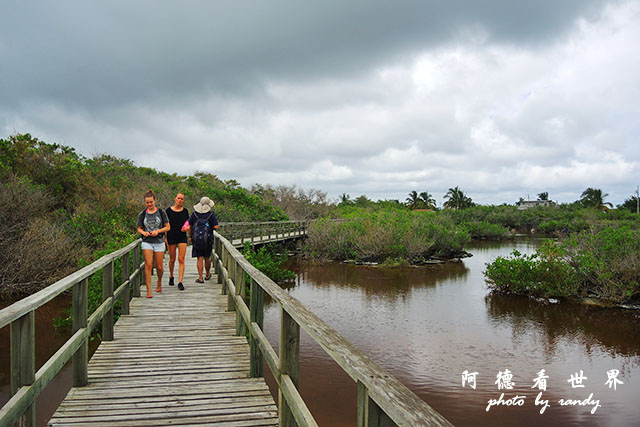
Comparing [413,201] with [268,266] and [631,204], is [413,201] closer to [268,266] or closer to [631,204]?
[631,204]

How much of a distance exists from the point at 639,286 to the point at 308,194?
3126 cm

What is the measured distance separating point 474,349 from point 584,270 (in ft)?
21.0

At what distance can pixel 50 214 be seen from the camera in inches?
642

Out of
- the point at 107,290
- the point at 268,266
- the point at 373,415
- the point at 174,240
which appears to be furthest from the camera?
the point at 268,266

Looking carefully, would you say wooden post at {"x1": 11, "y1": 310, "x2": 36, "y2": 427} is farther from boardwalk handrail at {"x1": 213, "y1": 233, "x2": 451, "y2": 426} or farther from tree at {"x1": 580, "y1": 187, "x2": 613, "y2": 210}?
tree at {"x1": 580, "y1": 187, "x2": 613, "y2": 210}

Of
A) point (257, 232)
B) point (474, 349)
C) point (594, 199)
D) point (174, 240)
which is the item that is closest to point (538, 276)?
point (474, 349)

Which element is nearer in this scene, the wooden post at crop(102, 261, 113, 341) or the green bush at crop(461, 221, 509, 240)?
the wooden post at crop(102, 261, 113, 341)

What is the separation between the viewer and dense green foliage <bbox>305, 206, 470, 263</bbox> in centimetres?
2297

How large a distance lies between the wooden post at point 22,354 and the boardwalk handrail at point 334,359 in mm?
1430

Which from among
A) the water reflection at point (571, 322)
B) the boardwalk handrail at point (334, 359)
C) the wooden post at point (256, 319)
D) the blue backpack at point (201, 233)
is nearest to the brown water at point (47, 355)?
the blue backpack at point (201, 233)

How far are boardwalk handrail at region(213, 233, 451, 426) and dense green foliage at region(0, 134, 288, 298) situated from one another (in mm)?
8709

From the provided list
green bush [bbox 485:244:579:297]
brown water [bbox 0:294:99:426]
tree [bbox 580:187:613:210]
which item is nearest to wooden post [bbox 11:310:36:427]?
brown water [bbox 0:294:99:426]

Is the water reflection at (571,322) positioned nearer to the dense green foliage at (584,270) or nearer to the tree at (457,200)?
the dense green foliage at (584,270)

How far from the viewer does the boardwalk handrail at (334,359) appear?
130 cm
